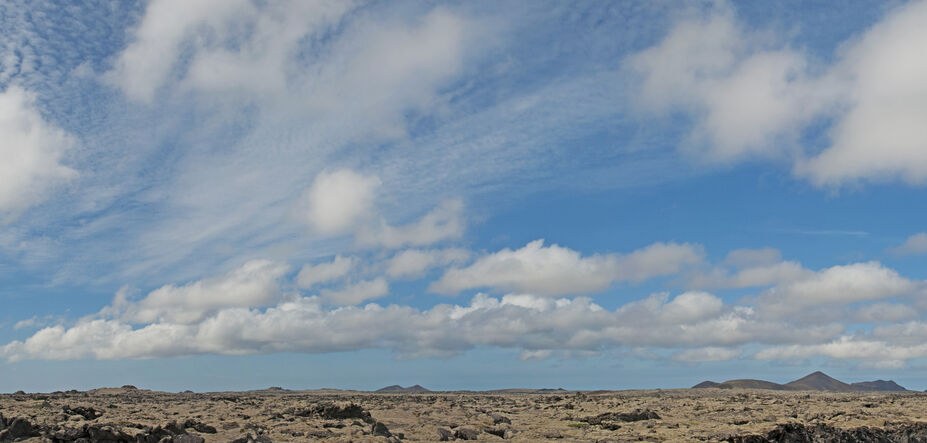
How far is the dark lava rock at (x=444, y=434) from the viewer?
109 feet

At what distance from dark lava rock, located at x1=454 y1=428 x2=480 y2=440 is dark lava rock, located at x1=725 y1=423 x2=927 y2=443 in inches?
502

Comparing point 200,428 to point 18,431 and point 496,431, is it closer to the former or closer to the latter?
point 18,431

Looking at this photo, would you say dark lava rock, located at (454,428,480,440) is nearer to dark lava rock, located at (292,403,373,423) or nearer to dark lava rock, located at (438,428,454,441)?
dark lava rock, located at (438,428,454,441)

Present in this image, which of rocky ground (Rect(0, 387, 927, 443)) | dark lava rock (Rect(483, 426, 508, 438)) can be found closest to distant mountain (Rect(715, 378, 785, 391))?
rocky ground (Rect(0, 387, 927, 443))

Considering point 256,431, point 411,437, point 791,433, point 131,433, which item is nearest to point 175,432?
point 131,433

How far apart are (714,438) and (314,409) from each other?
78.9ft

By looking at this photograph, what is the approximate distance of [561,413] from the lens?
5344cm

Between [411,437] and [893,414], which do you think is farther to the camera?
[893,414]

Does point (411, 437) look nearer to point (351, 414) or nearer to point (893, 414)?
point (351, 414)

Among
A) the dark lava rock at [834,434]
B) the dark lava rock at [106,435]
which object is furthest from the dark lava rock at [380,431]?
the dark lava rock at [834,434]

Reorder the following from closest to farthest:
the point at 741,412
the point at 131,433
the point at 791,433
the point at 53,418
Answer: the point at 131,433
the point at 791,433
the point at 53,418
the point at 741,412

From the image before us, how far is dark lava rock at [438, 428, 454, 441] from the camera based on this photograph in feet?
109

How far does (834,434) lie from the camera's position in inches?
1351

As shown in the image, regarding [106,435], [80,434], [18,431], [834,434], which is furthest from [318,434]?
[834,434]
